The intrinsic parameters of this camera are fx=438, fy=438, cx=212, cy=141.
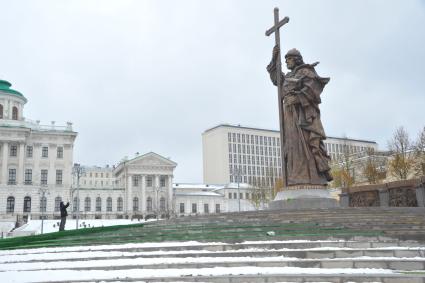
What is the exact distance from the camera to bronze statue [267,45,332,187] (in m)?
17.4

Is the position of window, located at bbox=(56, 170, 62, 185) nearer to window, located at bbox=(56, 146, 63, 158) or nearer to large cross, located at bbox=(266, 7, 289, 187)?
window, located at bbox=(56, 146, 63, 158)

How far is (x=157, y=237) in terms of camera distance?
12.0m

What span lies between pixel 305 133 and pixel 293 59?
3218 mm

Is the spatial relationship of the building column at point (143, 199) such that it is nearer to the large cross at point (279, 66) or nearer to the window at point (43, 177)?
the window at point (43, 177)

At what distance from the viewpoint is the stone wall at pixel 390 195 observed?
65.5ft

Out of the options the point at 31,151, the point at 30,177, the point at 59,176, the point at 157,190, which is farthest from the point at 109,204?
the point at 31,151

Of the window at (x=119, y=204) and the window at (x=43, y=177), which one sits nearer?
the window at (x=43, y=177)

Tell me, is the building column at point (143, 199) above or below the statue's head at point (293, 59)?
below

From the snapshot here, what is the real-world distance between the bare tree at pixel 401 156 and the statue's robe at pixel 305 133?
2663 cm

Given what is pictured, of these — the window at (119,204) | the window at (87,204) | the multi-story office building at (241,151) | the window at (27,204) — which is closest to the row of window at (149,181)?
the window at (119,204)

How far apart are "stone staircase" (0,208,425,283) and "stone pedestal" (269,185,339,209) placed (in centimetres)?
365

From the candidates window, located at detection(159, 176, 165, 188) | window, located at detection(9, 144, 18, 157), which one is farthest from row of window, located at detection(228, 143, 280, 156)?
window, located at detection(9, 144, 18, 157)

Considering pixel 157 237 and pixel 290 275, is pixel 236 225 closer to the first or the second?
pixel 157 237

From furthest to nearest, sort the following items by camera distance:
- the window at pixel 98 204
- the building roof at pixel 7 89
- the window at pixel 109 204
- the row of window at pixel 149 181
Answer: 1. the row of window at pixel 149 181
2. the window at pixel 109 204
3. the window at pixel 98 204
4. the building roof at pixel 7 89
